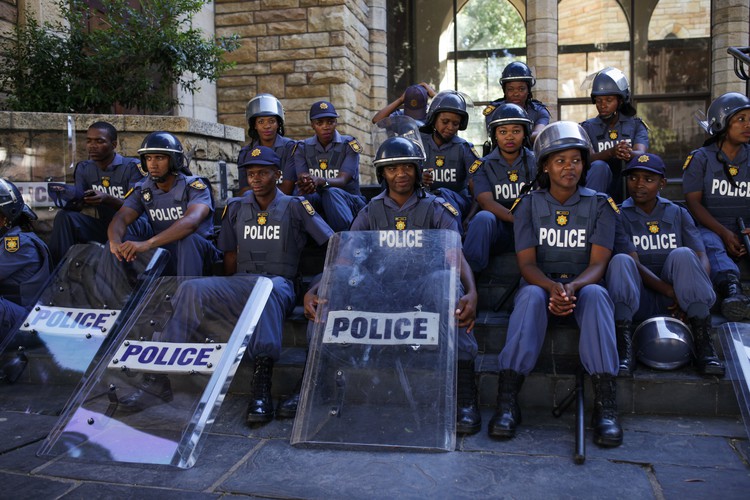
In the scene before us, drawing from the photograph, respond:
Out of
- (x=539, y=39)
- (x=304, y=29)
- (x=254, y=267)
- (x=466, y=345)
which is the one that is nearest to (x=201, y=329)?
(x=254, y=267)

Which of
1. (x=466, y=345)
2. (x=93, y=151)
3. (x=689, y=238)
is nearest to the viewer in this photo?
(x=466, y=345)


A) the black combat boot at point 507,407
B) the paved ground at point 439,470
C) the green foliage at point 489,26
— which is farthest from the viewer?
the green foliage at point 489,26

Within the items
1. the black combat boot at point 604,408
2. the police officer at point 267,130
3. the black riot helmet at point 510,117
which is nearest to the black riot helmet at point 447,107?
the black riot helmet at point 510,117

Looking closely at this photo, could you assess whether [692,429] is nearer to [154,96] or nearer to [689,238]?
[689,238]

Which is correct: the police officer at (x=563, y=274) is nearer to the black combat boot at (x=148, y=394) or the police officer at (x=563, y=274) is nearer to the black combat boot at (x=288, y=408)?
the black combat boot at (x=288, y=408)

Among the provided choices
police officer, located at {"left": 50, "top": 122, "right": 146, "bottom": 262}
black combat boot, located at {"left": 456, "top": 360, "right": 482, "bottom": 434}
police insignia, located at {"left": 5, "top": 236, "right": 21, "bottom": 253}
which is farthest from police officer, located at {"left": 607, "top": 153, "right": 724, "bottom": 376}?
police insignia, located at {"left": 5, "top": 236, "right": 21, "bottom": 253}

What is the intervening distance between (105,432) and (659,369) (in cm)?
327

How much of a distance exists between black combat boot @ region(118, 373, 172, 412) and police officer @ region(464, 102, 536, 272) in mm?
2621

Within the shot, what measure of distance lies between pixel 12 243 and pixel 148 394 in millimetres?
2610

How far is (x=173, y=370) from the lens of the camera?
3695 mm

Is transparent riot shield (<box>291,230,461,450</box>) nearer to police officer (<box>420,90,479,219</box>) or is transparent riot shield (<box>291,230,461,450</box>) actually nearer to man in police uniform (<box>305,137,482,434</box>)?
man in police uniform (<box>305,137,482,434</box>)

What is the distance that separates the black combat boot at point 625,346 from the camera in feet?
13.2

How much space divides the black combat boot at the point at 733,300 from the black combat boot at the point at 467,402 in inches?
75.1

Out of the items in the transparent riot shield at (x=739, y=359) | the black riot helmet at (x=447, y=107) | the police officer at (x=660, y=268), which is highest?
the black riot helmet at (x=447, y=107)
